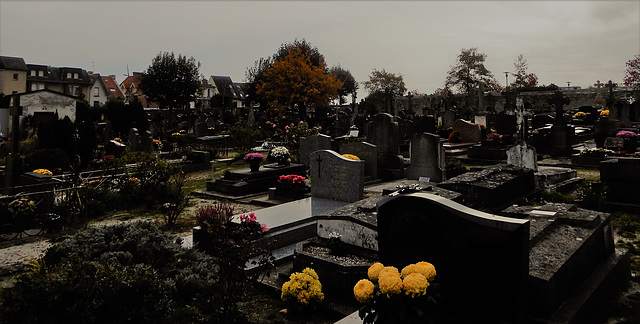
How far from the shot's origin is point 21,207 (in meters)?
8.27

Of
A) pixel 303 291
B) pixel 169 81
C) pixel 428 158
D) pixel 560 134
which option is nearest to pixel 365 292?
pixel 303 291

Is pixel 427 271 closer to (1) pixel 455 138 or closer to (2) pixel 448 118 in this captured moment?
(1) pixel 455 138

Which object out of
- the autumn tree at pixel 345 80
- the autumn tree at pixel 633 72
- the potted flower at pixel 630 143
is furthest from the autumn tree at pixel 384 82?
the potted flower at pixel 630 143

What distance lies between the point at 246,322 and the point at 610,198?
352 inches

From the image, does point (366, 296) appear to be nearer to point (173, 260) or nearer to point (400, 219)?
point (400, 219)

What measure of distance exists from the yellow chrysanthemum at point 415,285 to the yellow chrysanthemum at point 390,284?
0.19 ft

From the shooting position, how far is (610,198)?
30.0ft

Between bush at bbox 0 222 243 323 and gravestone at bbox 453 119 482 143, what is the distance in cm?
1898

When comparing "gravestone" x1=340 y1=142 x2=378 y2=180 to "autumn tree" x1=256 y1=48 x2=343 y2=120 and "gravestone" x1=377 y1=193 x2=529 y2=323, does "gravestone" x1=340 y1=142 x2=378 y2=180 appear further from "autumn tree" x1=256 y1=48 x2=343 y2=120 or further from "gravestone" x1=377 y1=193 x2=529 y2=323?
"autumn tree" x1=256 y1=48 x2=343 y2=120

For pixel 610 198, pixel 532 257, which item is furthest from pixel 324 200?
pixel 610 198

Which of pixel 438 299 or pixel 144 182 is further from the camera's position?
pixel 144 182

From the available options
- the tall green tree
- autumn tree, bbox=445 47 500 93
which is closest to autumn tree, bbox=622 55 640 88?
autumn tree, bbox=445 47 500 93

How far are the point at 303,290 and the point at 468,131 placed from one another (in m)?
18.8

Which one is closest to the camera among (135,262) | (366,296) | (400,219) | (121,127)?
(366,296)
